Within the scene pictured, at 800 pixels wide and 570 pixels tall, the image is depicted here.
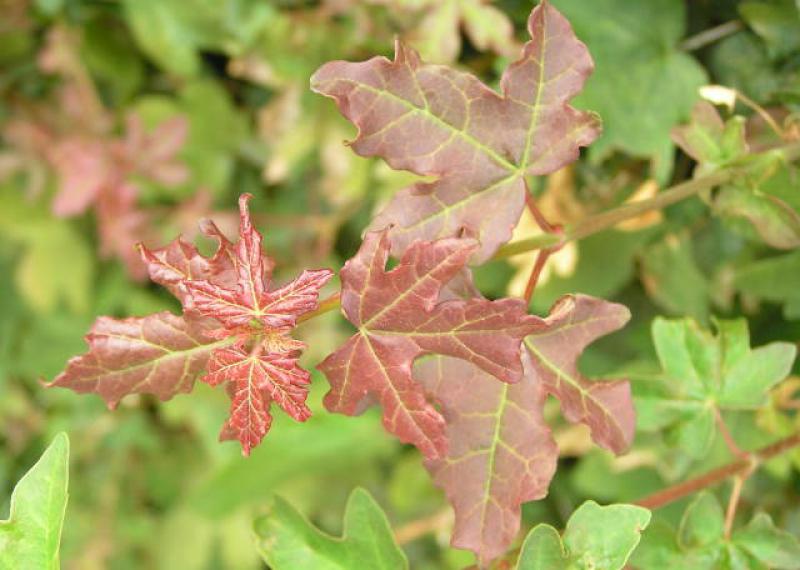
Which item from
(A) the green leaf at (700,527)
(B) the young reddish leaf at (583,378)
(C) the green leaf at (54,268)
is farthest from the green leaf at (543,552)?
(C) the green leaf at (54,268)

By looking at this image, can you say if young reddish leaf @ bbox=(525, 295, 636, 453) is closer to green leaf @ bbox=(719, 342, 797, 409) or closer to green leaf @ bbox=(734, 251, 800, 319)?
green leaf @ bbox=(719, 342, 797, 409)

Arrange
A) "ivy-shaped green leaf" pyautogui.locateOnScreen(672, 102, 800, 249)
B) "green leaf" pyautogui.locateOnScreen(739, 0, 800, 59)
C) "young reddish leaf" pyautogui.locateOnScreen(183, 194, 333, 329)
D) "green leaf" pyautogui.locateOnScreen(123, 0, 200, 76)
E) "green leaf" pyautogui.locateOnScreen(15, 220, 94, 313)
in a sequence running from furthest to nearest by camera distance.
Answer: "green leaf" pyautogui.locateOnScreen(15, 220, 94, 313) → "green leaf" pyautogui.locateOnScreen(123, 0, 200, 76) → "green leaf" pyautogui.locateOnScreen(739, 0, 800, 59) → "ivy-shaped green leaf" pyautogui.locateOnScreen(672, 102, 800, 249) → "young reddish leaf" pyautogui.locateOnScreen(183, 194, 333, 329)

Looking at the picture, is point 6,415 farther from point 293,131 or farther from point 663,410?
point 663,410

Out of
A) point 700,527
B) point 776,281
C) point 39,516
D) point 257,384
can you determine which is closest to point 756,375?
point 700,527

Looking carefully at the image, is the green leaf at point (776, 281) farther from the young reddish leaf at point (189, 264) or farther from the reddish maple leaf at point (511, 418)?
the young reddish leaf at point (189, 264)

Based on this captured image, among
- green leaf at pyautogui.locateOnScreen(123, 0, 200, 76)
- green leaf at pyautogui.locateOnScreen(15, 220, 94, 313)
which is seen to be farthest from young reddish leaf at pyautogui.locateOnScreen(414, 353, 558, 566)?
green leaf at pyautogui.locateOnScreen(15, 220, 94, 313)
